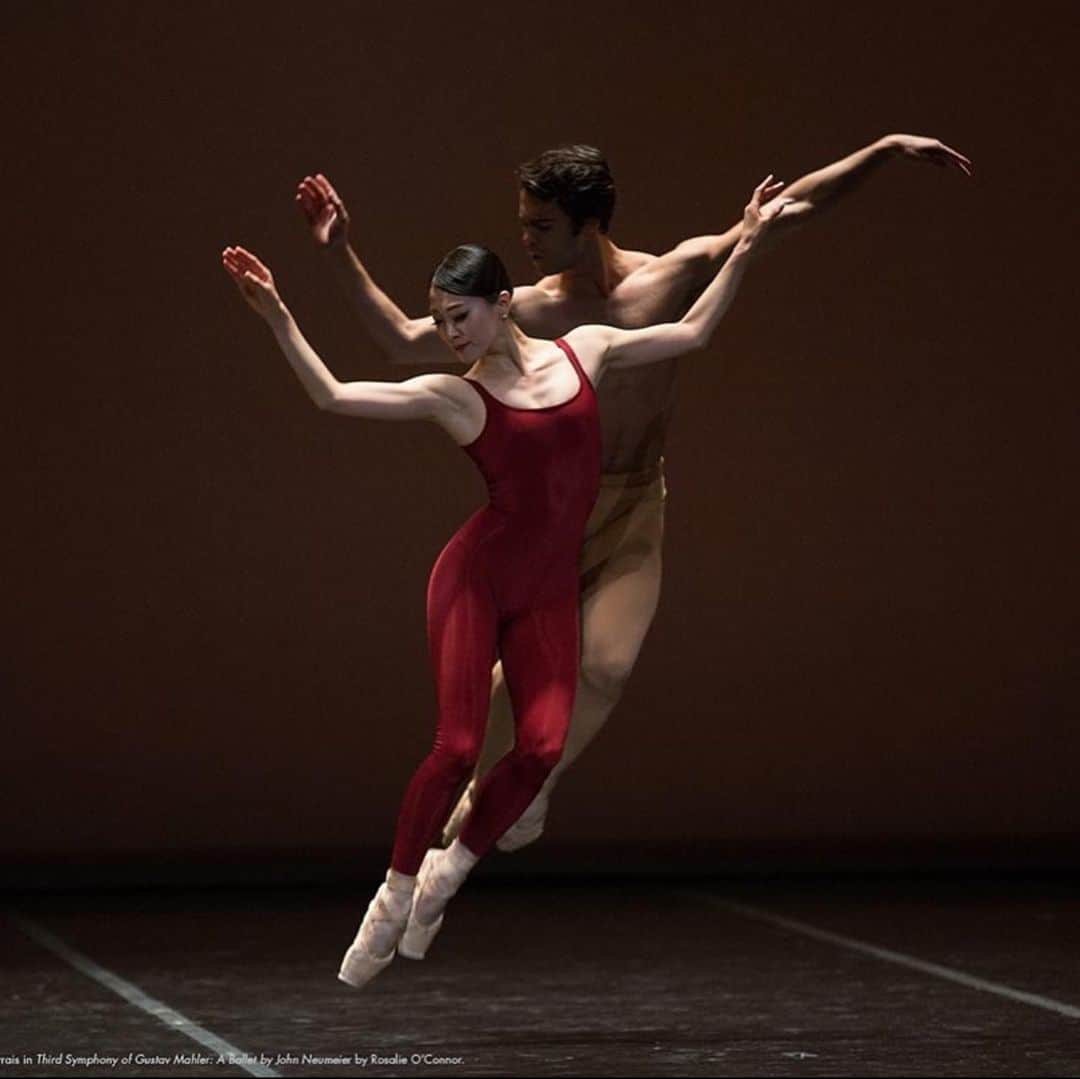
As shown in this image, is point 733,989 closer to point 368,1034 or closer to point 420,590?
point 368,1034

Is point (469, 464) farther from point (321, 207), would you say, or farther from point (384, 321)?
point (321, 207)

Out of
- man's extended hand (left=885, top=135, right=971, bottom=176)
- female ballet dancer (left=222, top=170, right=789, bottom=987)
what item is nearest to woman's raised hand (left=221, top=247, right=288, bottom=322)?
female ballet dancer (left=222, top=170, right=789, bottom=987)

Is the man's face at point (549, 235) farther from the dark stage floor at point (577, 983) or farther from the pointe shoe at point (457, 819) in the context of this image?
the dark stage floor at point (577, 983)

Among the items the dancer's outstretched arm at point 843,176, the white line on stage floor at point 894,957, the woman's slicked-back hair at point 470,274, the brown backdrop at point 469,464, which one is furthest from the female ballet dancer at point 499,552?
the brown backdrop at point 469,464

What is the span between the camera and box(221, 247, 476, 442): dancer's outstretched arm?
14.9 feet

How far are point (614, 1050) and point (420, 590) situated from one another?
2.71 meters

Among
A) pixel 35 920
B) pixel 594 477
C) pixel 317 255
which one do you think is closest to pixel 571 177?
pixel 594 477

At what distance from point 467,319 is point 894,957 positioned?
2.96 metres

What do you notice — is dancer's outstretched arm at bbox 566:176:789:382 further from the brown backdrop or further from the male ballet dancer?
the brown backdrop

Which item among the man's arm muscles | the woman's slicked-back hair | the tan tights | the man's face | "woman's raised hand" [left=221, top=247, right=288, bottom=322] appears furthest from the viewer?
the tan tights

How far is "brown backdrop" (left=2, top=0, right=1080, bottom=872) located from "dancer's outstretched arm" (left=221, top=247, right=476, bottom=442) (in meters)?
3.22

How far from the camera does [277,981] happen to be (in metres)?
6.61

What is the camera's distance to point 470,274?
4652 millimetres

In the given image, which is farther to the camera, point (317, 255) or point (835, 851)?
point (835, 851)
